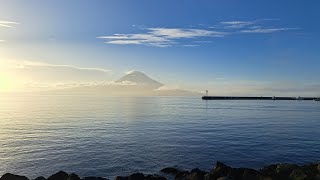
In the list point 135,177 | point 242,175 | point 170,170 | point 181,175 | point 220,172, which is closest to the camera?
point 242,175

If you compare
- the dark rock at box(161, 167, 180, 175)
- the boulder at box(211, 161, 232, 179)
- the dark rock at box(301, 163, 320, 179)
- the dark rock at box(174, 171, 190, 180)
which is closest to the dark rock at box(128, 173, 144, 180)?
the dark rock at box(174, 171, 190, 180)

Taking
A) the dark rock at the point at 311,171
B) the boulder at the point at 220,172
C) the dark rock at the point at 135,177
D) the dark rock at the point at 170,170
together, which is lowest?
the dark rock at the point at 170,170

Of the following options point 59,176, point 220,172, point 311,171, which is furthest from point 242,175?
point 59,176

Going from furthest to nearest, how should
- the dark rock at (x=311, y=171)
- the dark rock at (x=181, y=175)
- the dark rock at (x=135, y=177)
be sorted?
the dark rock at (x=181, y=175) → the dark rock at (x=135, y=177) → the dark rock at (x=311, y=171)

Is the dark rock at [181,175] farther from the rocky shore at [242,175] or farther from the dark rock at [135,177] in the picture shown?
the dark rock at [135,177]

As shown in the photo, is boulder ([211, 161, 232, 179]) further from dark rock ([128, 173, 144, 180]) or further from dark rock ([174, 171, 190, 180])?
dark rock ([128, 173, 144, 180])

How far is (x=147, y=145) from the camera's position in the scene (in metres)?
44.3

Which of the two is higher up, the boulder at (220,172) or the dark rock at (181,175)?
the boulder at (220,172)

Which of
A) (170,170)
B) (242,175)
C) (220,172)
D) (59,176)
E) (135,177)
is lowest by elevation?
(170,170)

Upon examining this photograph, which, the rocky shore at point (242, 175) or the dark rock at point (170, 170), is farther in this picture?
the dark rock at point (170, 170)

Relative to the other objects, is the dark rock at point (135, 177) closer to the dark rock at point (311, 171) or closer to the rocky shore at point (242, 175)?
the rocky shore at point (242, 175)

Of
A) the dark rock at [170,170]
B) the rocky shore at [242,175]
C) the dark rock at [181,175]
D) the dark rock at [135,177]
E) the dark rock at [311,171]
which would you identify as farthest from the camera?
the dark rock at [170,170]

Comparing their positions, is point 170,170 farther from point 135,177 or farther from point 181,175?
point 135,177

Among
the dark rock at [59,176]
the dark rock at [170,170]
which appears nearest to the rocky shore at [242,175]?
the dark rock at [59,176]
